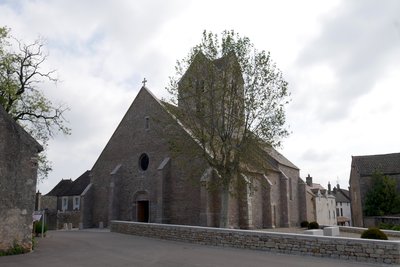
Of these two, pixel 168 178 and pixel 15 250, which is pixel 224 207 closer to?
pixel 168 178

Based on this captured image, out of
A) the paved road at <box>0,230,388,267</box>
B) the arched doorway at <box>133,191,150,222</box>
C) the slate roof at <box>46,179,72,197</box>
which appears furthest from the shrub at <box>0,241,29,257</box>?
Answer: the slate roof at <box>46,179,72,197</box>

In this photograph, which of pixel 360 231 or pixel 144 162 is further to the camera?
pixel 144 162

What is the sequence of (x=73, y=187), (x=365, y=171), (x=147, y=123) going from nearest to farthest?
(x=147, y=123), (x=365, y=171), (x=73, y=187)

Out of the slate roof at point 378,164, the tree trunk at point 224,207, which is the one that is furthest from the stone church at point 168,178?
the slate roof at point 378,164

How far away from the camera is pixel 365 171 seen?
1731 inches

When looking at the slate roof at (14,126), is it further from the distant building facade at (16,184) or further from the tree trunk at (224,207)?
the tree trunk at (224,207)

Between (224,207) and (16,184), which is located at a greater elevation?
(16,184)

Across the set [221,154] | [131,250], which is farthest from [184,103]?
[131,250]

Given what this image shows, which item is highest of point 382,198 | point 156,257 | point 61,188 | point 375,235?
point 61,188

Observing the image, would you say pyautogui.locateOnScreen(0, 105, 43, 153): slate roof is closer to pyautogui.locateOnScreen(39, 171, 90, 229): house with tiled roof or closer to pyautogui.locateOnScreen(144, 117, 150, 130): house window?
pyautogui.locateOnScreen(144, 117, 150, 130): house window

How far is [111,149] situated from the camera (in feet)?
105

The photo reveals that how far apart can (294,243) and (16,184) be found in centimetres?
1118

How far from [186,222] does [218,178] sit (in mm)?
4925

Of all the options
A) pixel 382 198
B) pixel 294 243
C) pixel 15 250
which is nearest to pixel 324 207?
pixel 382 198
